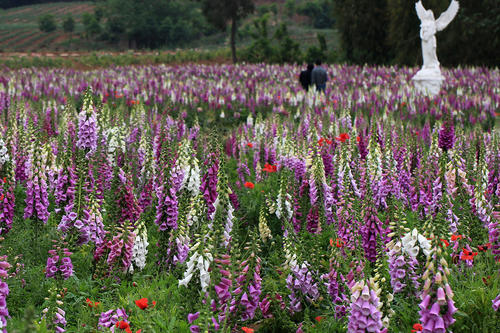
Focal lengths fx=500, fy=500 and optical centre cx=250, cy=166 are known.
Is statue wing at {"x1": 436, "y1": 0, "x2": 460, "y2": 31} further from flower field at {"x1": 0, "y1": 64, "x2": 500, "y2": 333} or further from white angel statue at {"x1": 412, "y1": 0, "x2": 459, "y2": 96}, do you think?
flower field at {"x1": 0, "y1": 64, "x2": 500, "y2": 333}

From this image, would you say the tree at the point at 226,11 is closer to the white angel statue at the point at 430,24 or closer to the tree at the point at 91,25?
the white angel statue at the point at 430,24

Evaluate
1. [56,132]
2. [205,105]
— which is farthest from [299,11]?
[56,132]

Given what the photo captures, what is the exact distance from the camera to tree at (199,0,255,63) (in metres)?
40.6

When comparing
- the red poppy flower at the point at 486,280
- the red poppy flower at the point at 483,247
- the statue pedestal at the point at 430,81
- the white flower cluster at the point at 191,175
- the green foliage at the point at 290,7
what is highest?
the green foliage at the point at 290,7

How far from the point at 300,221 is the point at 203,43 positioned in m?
75.3

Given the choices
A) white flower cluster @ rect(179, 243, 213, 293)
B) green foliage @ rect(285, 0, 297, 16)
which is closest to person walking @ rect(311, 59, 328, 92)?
white flower cluster @ rect(179, 243, 213, 293)

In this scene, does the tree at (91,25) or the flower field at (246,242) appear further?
the tree at (91,25)

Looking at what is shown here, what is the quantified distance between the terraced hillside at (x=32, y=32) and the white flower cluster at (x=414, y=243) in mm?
63085

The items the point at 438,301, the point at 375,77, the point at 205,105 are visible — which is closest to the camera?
the point at 438,301

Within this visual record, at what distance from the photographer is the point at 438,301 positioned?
9.75ft

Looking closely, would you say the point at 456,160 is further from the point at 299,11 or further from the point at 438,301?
the point at 299,11

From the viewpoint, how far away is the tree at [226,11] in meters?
40.6

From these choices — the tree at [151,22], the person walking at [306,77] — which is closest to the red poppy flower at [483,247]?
the person walking at [306,77]

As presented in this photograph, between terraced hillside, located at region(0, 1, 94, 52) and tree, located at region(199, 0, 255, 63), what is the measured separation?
28.5 metres
